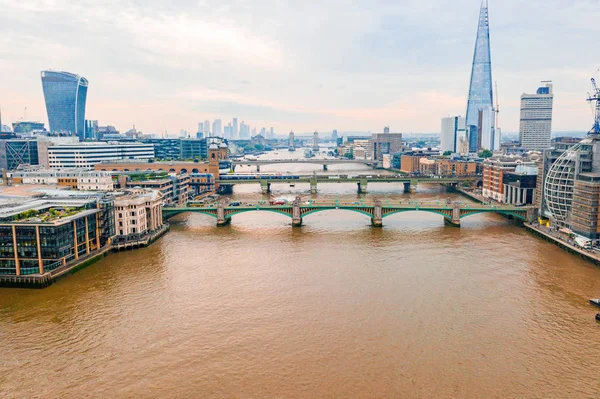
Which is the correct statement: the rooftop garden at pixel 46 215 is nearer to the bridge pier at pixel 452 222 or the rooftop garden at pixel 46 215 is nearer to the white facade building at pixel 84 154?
the bridge pier at pixel 452 222

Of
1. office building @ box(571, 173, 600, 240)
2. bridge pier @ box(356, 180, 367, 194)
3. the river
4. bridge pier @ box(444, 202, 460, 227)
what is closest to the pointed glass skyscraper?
bridge pier @ box(356, 180, 367, 194)

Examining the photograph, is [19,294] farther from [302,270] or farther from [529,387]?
[529,387]

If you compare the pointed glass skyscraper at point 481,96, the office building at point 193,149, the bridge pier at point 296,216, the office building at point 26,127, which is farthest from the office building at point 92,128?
the bridge pier at point 296,216

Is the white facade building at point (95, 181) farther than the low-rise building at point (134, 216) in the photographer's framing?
Yes

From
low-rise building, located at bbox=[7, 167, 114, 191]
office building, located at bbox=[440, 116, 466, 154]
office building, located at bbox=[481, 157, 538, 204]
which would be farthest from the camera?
office building, located at bbox=[440, 116, 466, 154]

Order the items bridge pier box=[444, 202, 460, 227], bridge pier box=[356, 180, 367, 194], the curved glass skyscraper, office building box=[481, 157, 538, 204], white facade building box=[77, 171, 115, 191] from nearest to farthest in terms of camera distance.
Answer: bridge pier box=[444, 202, 460, 227]
office building box=[481, 157, 538, 204]
white facade building box=[77, 171, 115, 191]
bridge pier box=[356, 180, 367, 194]
the curved glass skyscraper

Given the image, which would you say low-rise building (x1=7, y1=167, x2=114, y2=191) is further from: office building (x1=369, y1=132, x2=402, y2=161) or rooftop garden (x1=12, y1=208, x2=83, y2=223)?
office building (x1=369, y1=132, x2=402, y2=161)
